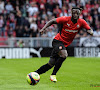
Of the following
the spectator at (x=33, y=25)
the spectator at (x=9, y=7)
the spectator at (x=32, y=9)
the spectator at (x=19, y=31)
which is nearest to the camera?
the spectator at (x=19, y=31)

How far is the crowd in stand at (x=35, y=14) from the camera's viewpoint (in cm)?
1917

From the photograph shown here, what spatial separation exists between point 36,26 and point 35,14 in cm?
108

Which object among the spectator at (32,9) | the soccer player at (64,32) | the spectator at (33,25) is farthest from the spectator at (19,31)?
A: the soccer player at (64,32)

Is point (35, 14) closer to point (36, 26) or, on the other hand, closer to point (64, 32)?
point (36, 26)

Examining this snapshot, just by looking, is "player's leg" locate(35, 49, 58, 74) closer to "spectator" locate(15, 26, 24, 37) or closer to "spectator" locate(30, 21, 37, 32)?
"spectator" locate(15, 26, 24, 37)

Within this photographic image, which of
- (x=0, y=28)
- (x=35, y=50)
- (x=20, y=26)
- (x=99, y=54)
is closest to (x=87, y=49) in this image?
(x=99, y=54)

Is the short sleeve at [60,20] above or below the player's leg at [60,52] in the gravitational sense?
above

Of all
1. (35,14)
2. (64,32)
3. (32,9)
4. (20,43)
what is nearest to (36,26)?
(35,14)

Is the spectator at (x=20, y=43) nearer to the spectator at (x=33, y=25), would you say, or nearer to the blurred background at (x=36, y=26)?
the blurred background at (x=36, y=26)

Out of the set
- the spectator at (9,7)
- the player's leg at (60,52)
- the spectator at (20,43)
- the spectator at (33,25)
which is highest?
the spectator at (9,7)

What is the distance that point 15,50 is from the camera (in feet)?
60.9

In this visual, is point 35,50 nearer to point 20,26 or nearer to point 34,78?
point 20,26

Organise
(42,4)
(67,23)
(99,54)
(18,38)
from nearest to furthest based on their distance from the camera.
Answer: (67,23) < (18,38) < (99,54) < (42,4)

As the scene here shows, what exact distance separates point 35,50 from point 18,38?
1411 mm
